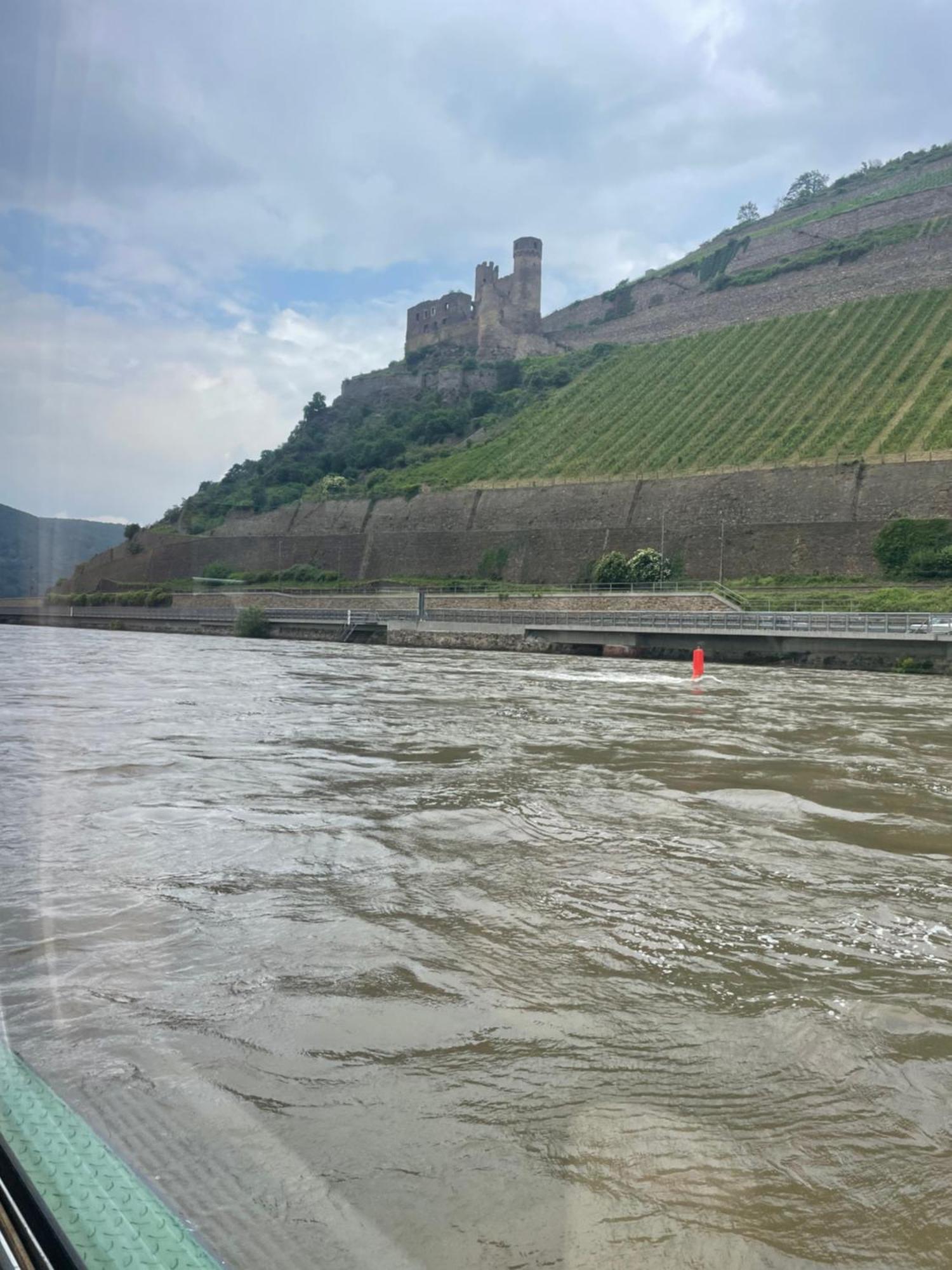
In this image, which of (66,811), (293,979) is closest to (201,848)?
(66,811)

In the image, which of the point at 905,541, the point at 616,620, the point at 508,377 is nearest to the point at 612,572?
the point at 616,620

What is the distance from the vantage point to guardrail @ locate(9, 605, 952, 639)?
2759 centimetres

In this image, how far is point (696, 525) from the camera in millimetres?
47250

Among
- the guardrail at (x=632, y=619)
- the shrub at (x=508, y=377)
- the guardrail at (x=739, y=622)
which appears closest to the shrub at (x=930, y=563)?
the guardrail at (x=632, y=619)

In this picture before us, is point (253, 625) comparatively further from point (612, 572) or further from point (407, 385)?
point (407, 385)

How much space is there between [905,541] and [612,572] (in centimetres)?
1331

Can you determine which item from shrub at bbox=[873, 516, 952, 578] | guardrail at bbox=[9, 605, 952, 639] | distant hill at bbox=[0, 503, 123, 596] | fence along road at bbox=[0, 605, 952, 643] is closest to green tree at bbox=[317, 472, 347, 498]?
guardrail at bbox=[9, 605, 952, 639]

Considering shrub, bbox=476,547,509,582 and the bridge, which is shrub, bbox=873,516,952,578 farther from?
shrub, bbox=476,547,509,582

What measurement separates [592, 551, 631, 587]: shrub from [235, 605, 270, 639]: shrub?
1800 centimetres

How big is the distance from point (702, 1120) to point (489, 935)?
168 cm

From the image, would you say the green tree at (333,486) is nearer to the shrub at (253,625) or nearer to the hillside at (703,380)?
the hillside at (703,380)

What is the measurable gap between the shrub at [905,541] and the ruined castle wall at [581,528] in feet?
3.14

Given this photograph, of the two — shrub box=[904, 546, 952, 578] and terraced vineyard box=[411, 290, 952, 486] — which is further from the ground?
terraced vineyard box=[411, 290, 952, 486]

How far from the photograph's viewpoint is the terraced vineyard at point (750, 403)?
50.2 meters
